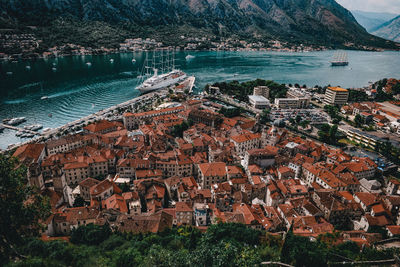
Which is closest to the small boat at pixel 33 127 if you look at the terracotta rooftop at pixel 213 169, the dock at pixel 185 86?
the terracotta rooftop at pixel 213 169

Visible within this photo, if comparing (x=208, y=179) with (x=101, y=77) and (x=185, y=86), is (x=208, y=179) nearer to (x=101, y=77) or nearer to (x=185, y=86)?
(x=185, y=86)

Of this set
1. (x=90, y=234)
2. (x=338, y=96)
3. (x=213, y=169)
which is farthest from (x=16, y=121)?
(x=338, y=96)

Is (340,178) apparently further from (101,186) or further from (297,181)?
(101,186)

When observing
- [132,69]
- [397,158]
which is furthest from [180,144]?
[132,69]

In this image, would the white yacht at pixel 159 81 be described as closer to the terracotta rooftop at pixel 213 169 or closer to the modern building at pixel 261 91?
the modern building at pixel 261 91

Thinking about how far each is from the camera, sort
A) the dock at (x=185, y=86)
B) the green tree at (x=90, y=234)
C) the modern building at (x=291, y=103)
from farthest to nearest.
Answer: the dock at (x=185, y=86) → the modern building at (x=291, y=103) → the green tree at (x=90, y=234)

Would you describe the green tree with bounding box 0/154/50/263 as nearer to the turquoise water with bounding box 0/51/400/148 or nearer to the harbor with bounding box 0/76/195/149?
the harbor with bounding box 0/76/195/149
